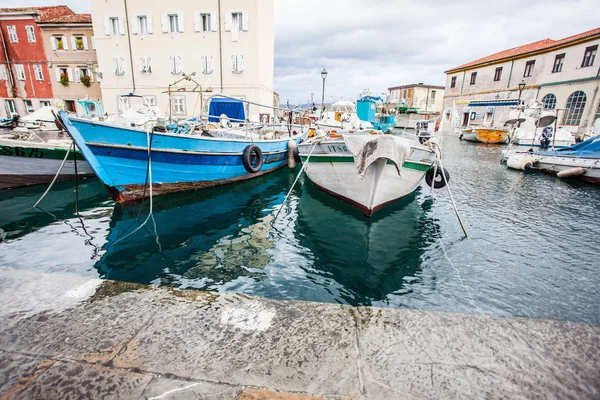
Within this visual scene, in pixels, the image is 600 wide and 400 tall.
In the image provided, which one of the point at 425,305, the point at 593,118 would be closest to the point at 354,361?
the point at 425,305

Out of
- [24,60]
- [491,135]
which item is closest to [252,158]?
[491,135]

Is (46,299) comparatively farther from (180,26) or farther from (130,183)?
(180,26)

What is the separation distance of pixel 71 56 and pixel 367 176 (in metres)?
32.9

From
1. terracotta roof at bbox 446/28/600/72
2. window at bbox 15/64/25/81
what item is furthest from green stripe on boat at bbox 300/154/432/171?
window at bbox 15/64/25/81

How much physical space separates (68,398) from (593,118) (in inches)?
1346

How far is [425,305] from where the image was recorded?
4.09 meters

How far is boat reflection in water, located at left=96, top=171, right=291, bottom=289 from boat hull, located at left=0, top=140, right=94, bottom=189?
4411 millimetres

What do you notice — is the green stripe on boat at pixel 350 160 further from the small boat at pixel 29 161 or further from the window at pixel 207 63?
the window at pixel 207 63

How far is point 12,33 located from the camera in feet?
90.7

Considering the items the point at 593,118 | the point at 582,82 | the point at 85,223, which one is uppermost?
the point at 582,82

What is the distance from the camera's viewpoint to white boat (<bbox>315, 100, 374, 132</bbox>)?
16.1 m

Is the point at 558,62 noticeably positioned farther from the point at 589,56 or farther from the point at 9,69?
the point at 9,69

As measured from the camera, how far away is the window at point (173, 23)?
22984mm

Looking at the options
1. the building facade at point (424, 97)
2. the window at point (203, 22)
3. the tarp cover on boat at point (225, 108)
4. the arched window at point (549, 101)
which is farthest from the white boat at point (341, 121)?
the building facade at point (424, 97)
